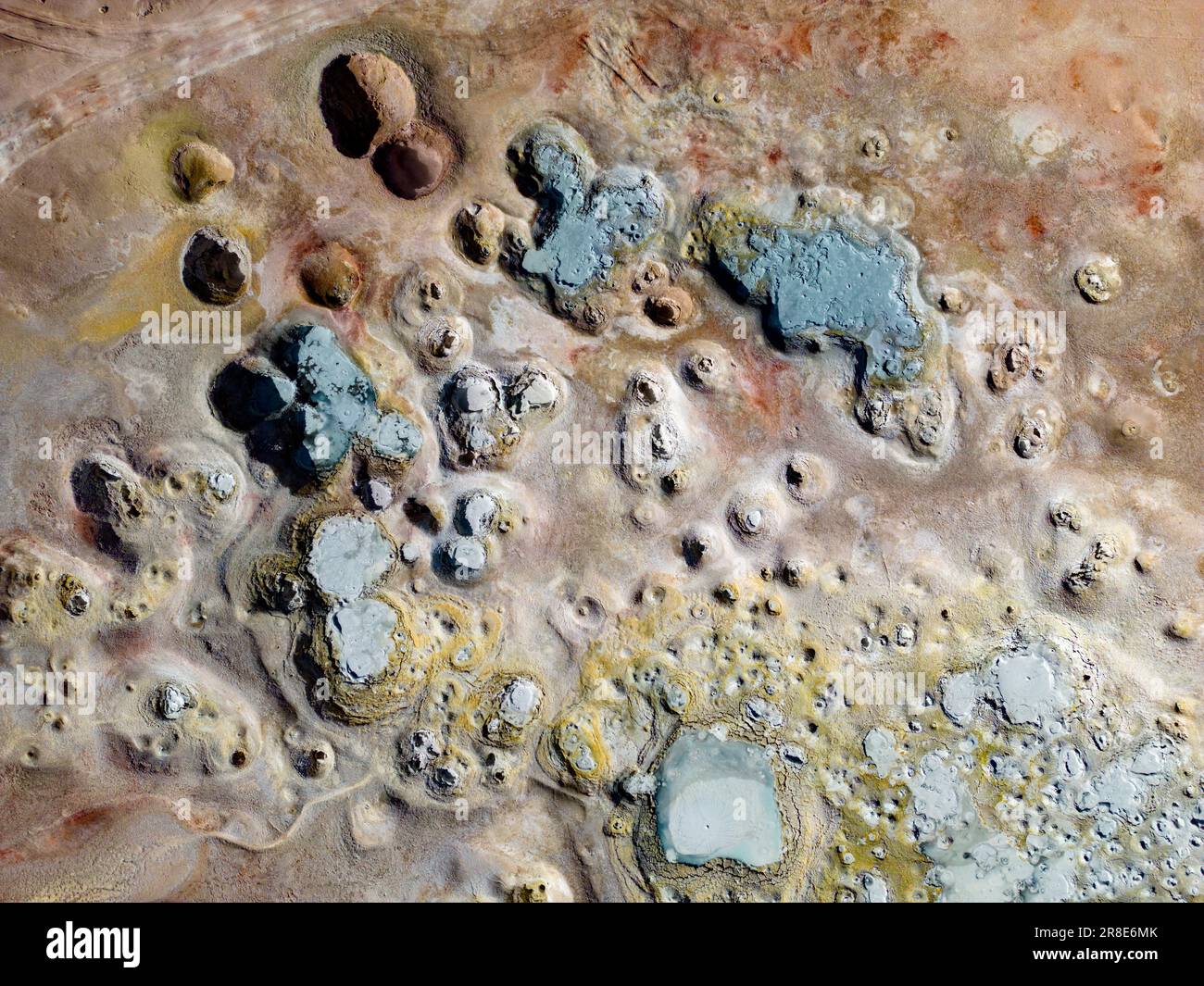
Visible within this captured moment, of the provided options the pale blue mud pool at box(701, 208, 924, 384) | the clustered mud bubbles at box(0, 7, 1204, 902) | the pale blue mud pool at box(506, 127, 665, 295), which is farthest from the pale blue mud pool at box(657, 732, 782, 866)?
the pale blue mud pool at box(506, 127, 665, 295)

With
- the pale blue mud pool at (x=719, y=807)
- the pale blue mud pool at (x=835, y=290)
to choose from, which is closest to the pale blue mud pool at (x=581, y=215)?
the pale blue mud pool at (x=835, y=290)

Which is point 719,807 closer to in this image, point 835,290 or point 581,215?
point 835,290

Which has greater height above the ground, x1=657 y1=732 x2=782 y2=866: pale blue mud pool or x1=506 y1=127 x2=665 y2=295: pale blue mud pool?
x1=506 y1=127 x2=665 y2=295: pale blue mud pool

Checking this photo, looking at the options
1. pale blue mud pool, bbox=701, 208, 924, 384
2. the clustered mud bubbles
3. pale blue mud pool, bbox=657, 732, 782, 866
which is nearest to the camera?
pale blue mud pool, bbox=657, 732, 782, 866

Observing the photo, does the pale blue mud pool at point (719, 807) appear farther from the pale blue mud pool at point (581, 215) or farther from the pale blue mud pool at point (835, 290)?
the pale blue mud pool at point (581, 215)

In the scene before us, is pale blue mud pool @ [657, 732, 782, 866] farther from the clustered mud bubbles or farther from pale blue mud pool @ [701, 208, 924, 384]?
pale blue mud pool @ [701, 208, 924, 384]

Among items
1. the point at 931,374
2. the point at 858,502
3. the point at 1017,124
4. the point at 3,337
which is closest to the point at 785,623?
the point at 858,502

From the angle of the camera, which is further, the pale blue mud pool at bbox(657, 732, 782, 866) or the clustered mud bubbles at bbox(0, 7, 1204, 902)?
the clustered mud bubbles at bbox(0, 7, 1204, 902)

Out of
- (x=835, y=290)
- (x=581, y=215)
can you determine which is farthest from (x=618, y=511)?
(x=835, y=290)
